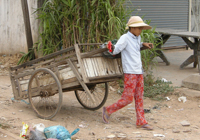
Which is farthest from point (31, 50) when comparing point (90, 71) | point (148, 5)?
point (148, 5)

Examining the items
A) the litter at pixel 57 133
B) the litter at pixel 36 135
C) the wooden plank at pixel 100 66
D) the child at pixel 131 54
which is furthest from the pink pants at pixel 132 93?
the litter at pixel 36 135

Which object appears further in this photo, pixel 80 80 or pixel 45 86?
pixel 45 86

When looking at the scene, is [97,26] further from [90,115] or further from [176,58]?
[176,58]

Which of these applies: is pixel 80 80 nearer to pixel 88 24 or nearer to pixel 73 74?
pixel 73 74

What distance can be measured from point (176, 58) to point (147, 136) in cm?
623

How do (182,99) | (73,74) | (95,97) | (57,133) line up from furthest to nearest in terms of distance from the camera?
(182,99)
(95,97)
(73,74)
(57,133)

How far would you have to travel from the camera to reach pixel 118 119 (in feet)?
15.1

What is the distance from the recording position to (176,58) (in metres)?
9.49

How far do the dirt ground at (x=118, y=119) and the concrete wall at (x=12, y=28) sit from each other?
281 cm

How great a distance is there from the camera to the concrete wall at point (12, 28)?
8.38 metres

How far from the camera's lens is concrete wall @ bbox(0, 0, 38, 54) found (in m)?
8.38

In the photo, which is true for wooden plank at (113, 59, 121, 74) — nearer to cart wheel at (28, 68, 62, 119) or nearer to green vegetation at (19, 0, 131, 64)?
cart wheel at (28, 68, 62, 119)

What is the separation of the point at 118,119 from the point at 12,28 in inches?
212

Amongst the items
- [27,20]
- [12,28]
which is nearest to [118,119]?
[27,20]
